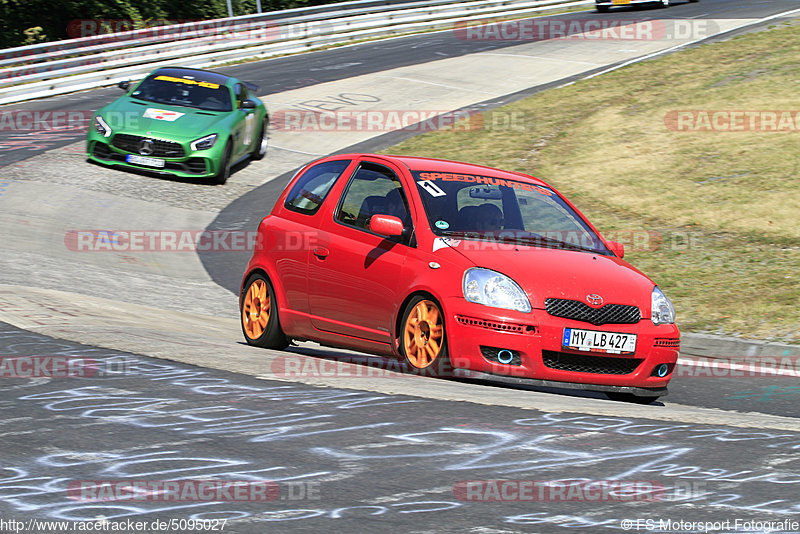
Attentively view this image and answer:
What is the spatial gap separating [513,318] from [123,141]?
38.4 ft

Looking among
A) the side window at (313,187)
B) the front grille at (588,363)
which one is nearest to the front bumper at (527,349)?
the front grille at (588,363)

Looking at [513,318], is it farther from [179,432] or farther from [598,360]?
[179,432]

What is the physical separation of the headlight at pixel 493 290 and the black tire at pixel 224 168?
11.0 metres

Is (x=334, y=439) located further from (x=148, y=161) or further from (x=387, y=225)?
(x=148, y=161)

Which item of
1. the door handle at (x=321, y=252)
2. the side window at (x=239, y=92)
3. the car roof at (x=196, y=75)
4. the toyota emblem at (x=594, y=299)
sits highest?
the car roof at (x=196, y=75)

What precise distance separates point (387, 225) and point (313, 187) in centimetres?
149

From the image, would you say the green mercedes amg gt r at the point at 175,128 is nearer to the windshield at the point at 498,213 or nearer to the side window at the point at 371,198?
the side window at the point at 371,198

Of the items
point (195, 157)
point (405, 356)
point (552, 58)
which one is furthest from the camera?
point (552, 58)

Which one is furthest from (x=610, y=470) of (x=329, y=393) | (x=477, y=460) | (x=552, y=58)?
(x=552, y=58)

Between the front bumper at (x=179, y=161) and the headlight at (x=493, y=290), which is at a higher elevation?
the headlight at (x=493, y=290)

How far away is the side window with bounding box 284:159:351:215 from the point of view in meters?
8.56

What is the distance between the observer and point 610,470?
15.6 feet

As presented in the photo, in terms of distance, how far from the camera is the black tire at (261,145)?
64.4ft

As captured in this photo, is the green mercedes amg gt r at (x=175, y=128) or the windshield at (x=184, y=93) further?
the windshield at (x=184, y=93)
